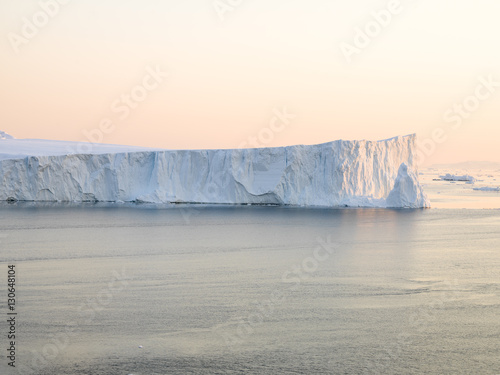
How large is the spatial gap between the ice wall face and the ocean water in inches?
427

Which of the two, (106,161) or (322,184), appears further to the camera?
(106,161)

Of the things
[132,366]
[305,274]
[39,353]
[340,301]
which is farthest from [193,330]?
[305,274]

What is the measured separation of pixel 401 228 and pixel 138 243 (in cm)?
1042

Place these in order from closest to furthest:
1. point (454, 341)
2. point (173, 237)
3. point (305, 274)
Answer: point (454, 341) < point (305, 274) < point (173, 237)

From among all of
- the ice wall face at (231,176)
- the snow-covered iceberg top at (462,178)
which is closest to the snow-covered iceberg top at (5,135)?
the ice wall face at (231,176)

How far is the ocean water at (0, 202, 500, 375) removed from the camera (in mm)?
7926

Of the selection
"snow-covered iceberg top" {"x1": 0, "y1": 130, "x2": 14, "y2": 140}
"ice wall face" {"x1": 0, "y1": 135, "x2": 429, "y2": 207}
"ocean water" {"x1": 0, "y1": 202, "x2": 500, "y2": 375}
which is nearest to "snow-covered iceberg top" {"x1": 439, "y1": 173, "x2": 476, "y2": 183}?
"ice wall face" {"x1": 0, "y1": 135, "x2": 429, "y2": 207}

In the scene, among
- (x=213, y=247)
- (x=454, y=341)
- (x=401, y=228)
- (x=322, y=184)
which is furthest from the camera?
(x=322, y=184)

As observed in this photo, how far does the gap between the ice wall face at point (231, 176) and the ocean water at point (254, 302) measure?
10.8m

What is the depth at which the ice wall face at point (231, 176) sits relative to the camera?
33062 millimetres

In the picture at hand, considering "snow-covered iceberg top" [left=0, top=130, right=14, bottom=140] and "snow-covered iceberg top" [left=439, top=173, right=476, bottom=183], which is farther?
"snow-covered iceberg top" [left=439, top=173, right=476, bottom=183]

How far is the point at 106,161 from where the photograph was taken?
35906 mm

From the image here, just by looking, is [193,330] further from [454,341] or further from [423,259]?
[423,259]

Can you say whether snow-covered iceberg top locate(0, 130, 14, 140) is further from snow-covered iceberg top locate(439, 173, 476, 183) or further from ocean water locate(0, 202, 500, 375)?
snow-covered iceberg top locate(439, 173, 476, 183)
